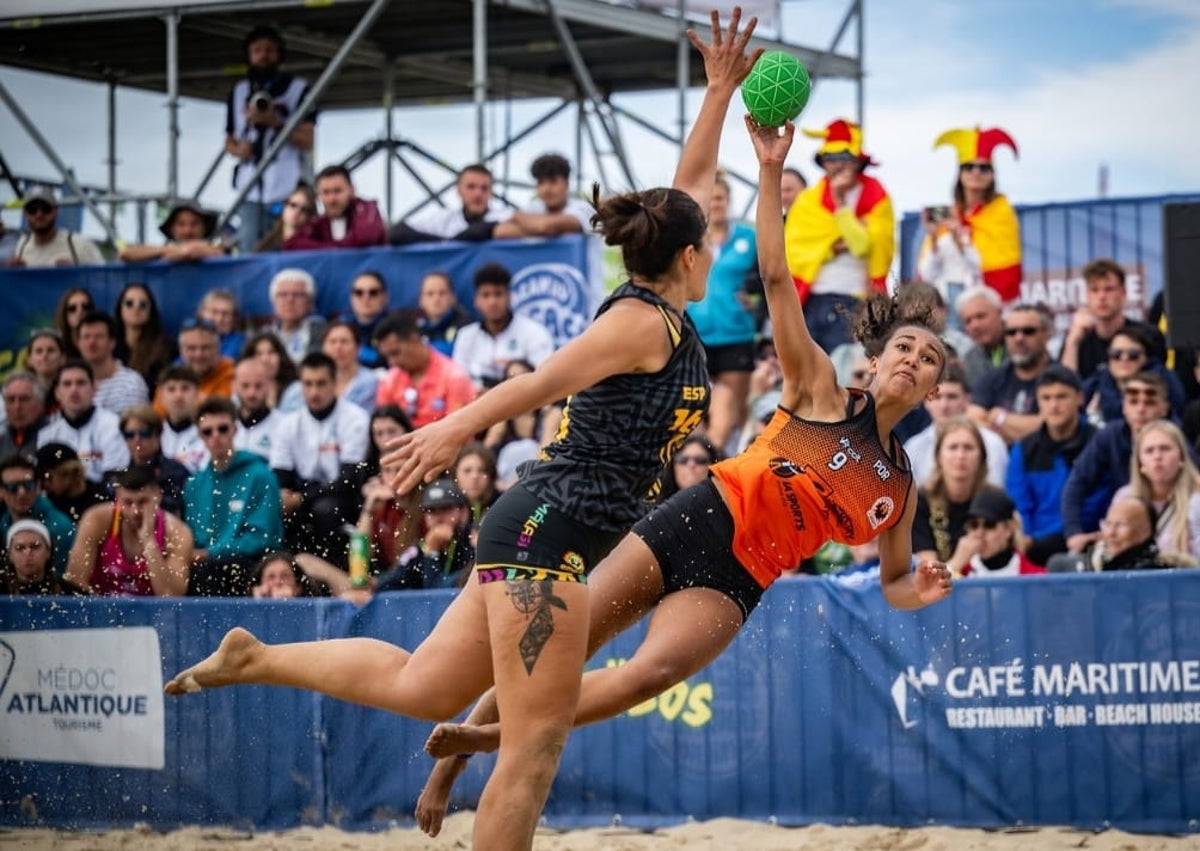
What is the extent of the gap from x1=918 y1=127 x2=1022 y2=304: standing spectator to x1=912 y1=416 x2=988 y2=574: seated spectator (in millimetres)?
1645

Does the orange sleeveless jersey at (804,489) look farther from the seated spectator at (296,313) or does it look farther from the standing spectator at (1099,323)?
the seated spectator at (296,313)

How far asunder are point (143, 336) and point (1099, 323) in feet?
19.6

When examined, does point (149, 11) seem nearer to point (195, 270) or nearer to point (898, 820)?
point (195, 270)

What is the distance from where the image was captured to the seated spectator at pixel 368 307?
35.2ft

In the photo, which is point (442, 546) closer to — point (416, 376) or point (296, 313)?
point (416, 376)

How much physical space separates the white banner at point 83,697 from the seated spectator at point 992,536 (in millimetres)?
3944

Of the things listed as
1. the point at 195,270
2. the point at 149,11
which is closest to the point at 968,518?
the point at 195,270

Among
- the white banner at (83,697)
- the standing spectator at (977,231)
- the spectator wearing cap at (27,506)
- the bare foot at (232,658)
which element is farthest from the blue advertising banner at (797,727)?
the standing spectator at (977,231)

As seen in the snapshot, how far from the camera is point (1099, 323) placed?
9.55 meters

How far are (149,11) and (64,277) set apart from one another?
7.29ft

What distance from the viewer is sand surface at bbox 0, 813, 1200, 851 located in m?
7.48

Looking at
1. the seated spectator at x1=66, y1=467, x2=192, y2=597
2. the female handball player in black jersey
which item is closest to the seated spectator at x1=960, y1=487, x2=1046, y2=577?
the female handball player in black jersey

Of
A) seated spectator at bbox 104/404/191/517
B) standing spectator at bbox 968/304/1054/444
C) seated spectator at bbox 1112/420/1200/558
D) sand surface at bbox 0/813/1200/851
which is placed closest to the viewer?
sand surface at bbox 0/813/1200/851

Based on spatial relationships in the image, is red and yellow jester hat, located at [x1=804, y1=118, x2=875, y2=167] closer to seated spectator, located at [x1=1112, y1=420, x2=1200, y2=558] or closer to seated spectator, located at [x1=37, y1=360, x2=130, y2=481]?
seated spectator, located at [x1=1112, y1=420, x2=1200, y2=558]
